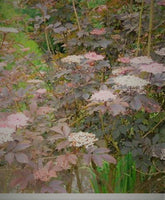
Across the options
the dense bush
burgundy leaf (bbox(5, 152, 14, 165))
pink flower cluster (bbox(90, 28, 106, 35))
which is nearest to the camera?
burgundy leaf (bbox(5, 152, 14, 165))

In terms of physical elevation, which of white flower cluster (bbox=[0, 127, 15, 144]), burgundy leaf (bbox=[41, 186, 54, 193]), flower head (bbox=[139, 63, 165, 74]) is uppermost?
flower head (bbox=[139, 63, 165, 74])

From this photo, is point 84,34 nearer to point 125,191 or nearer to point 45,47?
point 45,47

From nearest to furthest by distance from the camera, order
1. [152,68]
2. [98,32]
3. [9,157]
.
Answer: [9,157] < [152,68] < [98,32]

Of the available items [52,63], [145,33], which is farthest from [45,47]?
[145,33]

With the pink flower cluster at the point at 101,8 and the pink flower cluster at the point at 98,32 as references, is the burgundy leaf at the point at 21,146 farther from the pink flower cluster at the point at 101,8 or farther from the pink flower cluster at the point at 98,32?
the pink flower cluster at the point at 101,8

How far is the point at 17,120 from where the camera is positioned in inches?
39.1

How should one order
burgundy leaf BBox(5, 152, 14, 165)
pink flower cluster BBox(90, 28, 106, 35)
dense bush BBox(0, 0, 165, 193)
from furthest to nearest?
pink flower cluster BBox(90, 28, 106, 35)
dense bush BBox(0, 0, 165, 193)
burgundy leaf BBox(5, 152, 14, 165)

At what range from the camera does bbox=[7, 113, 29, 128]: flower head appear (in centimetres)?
98

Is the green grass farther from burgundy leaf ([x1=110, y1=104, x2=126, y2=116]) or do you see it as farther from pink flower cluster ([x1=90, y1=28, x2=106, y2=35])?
pink flower cluster ([x1=90, y1=28, x2=106, y2=35])

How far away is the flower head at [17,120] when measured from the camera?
0.98m

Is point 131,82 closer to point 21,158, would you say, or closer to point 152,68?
point 152,68

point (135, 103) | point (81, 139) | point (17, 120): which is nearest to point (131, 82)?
point (135, 103)

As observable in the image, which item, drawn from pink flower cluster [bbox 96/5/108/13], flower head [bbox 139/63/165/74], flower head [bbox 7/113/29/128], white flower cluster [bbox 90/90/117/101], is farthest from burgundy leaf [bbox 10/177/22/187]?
pink flower cluster [bbox 96/5/108/13]

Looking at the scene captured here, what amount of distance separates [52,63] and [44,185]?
25.9 inches
